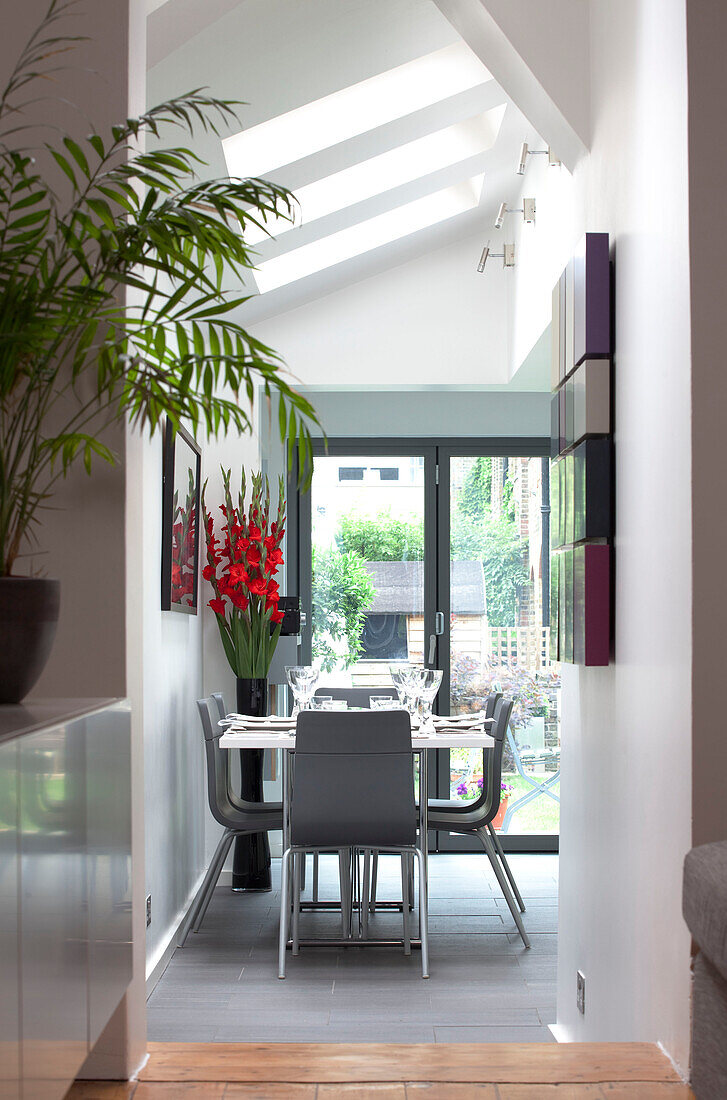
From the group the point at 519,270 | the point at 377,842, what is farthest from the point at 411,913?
the point at 519,270

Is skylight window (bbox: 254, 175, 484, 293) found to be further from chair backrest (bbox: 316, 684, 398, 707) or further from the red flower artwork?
chair backrest (bbox: 316, 684, 398, 707)

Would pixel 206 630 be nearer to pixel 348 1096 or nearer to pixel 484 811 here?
pixel 484 811

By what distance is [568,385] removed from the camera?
3.01 m

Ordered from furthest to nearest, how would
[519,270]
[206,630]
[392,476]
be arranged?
[392,476] → [206,630] → [519,270]

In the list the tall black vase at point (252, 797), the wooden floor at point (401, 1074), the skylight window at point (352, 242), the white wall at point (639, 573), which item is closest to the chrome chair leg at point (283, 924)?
the tall black vase at point (252, 797)

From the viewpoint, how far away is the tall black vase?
5309mm

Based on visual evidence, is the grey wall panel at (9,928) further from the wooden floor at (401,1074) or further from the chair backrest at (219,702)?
the chair backrest at (219,702)

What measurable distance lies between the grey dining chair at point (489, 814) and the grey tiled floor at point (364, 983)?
249 mm

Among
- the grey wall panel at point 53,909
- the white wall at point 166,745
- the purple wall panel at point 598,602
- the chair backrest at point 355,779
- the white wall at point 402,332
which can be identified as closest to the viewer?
the grey wall panel at point 53,909

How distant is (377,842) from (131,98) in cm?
287

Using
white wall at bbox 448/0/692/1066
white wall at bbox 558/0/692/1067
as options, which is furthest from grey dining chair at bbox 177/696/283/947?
white wall at bbox 558/0/692/1067

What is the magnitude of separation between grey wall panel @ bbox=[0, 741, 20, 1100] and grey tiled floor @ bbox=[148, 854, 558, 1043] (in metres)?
2.23

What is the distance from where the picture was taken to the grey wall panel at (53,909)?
1352 millimetres

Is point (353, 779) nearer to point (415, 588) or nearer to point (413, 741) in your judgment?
point (413, 741)
